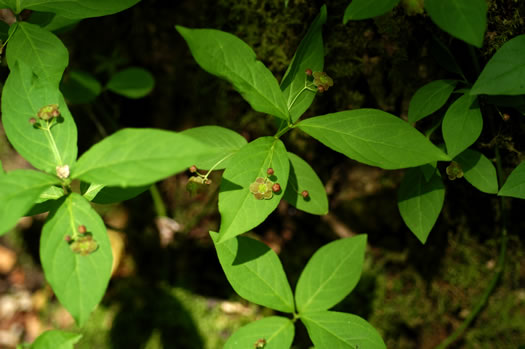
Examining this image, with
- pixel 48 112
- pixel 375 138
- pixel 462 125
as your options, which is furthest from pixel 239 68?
pixel 462 125

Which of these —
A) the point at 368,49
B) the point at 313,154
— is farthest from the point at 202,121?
the point at 368,49

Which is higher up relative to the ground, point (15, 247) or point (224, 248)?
point (224, 248)

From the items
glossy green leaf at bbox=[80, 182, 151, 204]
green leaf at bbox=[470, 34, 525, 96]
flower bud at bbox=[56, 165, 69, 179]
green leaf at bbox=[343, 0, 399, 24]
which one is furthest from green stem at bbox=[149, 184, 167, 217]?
green leaf at bbox=[470, 34, 525, 96]

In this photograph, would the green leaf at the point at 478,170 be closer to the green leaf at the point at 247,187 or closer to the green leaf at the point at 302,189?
the green leaf at the point at 302,189

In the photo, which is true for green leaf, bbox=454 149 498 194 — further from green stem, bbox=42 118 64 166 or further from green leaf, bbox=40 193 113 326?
green stem, bbox=42 118 64 166

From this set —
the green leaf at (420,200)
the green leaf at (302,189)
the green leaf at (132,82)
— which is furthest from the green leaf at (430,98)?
the green leaf at (132,82)

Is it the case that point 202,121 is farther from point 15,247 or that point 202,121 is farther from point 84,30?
point 15,247
